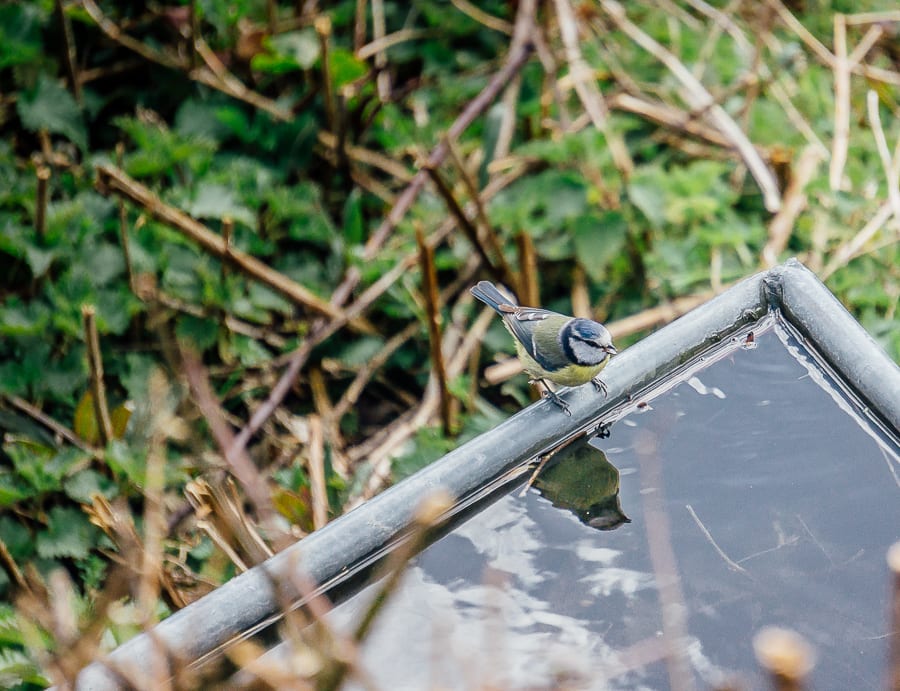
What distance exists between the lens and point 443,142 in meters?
3.63

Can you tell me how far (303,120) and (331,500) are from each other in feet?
5.67

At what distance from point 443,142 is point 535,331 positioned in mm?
1090

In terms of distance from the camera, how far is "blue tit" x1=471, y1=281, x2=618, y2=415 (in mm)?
2393

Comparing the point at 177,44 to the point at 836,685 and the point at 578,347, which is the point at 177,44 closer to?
the point at 578,347

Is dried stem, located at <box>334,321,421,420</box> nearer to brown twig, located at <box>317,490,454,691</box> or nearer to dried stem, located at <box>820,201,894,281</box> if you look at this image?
dried stem, located at <box>820,201,894,281</box>

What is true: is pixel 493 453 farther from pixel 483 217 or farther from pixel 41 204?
pixel 41 204

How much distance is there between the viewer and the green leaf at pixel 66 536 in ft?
9.64

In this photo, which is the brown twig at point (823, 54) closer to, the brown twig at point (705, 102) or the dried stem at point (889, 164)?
the dried stem at point (889, 164)

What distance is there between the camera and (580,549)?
1896 millimetres

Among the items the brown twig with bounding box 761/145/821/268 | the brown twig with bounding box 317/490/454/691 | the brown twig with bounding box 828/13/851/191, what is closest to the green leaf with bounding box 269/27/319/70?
the brown twig with bounding box 761/145/821/268

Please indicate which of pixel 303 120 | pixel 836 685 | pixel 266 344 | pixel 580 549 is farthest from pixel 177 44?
pixel 836 685

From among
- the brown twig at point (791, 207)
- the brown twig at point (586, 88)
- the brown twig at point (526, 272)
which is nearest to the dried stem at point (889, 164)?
the brown twig at point (791, 207)

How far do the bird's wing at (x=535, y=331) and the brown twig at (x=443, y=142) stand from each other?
0.92m

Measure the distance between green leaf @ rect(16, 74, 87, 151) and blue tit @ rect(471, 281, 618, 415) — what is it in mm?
1834
